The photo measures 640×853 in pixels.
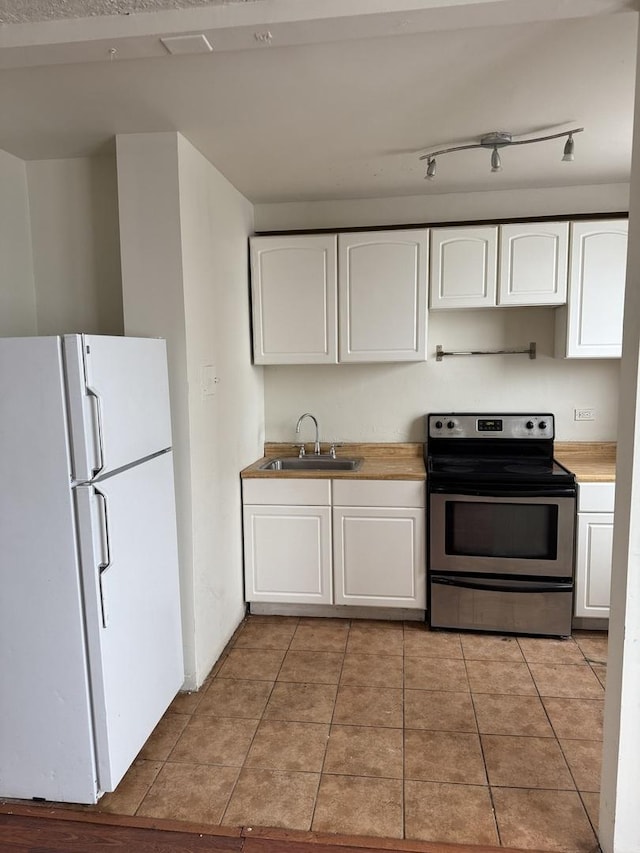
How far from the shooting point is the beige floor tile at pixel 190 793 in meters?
1.83

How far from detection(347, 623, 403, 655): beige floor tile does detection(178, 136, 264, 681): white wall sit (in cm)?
66

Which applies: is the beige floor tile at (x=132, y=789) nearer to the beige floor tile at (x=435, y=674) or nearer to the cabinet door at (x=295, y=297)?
the beige floor tile at (x=435, y=674)

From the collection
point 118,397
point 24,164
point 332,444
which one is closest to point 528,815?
point 118,397

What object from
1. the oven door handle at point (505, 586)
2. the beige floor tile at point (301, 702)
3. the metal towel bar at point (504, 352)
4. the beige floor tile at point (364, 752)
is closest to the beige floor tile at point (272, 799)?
the beige floor tile at point (364, 752)

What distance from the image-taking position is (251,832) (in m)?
1.75

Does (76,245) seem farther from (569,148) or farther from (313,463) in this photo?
(569,148)

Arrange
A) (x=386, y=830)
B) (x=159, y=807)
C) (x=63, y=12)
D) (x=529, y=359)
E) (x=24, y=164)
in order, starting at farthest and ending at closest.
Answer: (x=529, y=359), (x=24, y=164), (x=159, y=807), (x=386, y=830), (x=63, y=12)

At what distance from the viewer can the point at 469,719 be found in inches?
89.6

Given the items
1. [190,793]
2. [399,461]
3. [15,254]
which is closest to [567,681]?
[399,461]

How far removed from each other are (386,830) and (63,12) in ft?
8.40

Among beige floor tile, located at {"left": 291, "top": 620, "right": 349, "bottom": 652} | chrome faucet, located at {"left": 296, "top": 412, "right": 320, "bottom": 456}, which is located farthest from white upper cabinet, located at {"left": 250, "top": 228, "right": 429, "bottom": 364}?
beige floor tile, located at {"left": 291, "top": 620, "right": 349, "bottom": 652}

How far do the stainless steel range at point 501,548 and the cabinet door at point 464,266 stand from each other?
0.94m

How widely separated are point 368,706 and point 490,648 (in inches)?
31.9

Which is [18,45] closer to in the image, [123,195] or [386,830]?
[123,195]
